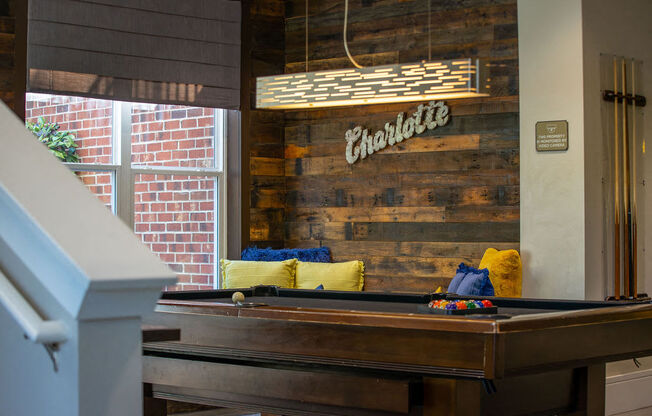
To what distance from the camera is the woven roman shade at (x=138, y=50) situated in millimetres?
5539

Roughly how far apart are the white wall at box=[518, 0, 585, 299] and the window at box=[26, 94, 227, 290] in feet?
7.68

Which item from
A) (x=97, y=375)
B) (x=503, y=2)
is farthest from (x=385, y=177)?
(x=97, y=375)

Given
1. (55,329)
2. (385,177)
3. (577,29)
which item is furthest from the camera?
(385,177)

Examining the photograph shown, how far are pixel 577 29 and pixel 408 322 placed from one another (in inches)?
123

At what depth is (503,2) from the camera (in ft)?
19.3

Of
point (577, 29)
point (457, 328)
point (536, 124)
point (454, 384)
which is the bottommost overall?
point (454, 384)

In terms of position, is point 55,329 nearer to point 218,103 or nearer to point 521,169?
point 521,169

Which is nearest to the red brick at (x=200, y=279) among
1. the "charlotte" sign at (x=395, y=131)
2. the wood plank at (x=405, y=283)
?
the wood plank at (x=405, y=283)

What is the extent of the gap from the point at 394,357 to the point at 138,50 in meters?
3.64

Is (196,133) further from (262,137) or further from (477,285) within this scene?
(477,285)

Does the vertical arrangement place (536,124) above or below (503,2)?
below

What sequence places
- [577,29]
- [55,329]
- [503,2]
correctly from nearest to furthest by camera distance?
1. [55,329]
2. [577,29]
3. [503,2]

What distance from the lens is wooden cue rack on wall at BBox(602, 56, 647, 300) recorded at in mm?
5520

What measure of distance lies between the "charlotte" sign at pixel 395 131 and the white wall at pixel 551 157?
0.68 m
